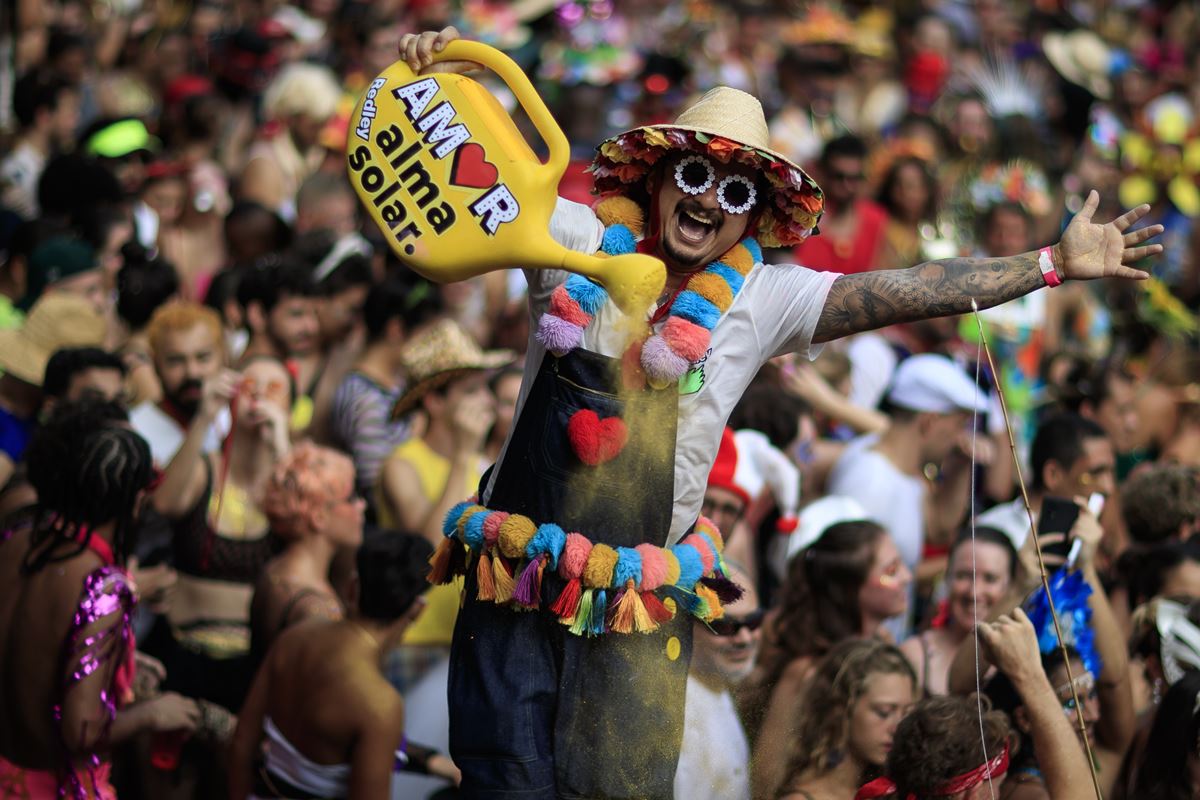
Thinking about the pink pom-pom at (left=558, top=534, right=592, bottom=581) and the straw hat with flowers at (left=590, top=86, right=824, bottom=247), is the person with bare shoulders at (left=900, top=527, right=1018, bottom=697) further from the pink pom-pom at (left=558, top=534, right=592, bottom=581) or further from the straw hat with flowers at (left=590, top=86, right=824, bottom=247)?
the pink pom-pom at (left=558, top=534, right=592, bottom=581)

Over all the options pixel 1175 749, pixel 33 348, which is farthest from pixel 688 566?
pixel 33 348

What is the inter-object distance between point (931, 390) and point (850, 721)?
262cm

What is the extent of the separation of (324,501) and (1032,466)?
119 inches

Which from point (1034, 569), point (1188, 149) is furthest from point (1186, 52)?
point (1034, 569)

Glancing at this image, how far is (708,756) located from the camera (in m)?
4.73

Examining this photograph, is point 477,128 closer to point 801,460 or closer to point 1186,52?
point 801,460

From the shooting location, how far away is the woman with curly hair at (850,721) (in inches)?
189

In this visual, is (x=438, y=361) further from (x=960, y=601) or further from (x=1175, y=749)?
(x=1175, y=749)

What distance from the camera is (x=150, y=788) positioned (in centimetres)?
561

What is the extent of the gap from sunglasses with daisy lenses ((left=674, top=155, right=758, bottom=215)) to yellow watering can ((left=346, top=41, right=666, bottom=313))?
363mm

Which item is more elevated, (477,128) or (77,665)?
(477,128)

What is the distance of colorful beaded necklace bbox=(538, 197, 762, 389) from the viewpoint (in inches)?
164

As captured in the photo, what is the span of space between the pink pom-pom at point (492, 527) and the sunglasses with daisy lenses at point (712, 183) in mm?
989

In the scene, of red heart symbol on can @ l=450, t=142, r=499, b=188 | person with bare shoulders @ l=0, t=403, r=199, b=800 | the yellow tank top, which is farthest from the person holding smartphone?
person with bare shoulders @ l=0, t=403, r=199, b=800
